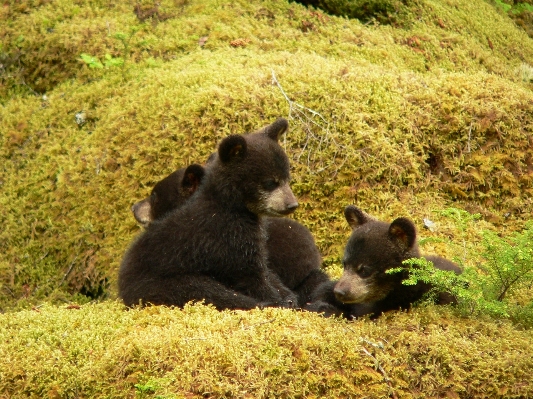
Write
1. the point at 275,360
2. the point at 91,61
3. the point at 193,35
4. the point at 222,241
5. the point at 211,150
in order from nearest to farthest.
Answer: the point at 275,360 < the point at 222,241 < the point at 211,150 < the point at 91,61 < the point at 193,35

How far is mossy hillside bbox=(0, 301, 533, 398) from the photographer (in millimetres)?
4359

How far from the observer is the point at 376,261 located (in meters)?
5.42

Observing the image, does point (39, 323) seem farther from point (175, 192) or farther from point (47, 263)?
point (47, 263)

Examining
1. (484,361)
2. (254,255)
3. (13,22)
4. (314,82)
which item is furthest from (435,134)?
(13,22)

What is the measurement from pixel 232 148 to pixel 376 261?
1.60m

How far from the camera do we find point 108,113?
29.9 feet

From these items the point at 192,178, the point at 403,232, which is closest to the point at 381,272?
the point at 403,232

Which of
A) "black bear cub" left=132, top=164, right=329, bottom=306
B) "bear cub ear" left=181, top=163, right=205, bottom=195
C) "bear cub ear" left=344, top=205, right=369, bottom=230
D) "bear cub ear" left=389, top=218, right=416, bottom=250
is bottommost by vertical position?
"black bear cub" left=132, top=164, right=329, bottom=306

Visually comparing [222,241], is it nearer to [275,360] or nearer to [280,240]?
[280,240]

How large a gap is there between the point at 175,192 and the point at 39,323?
6.35 feet

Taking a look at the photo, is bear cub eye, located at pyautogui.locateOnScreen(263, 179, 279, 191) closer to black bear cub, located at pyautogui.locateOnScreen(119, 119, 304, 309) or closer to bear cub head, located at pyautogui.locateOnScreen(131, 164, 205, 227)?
black bear cub, located at pyautogui.locateOnScreen(119, 119, 304, 309)

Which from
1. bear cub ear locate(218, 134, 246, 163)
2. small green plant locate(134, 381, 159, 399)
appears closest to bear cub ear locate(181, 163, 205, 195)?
bear cub ear locate(218, 134, 246, 163)

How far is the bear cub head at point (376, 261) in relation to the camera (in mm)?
5352

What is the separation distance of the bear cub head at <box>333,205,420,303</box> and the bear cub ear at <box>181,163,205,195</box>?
5.66ft
